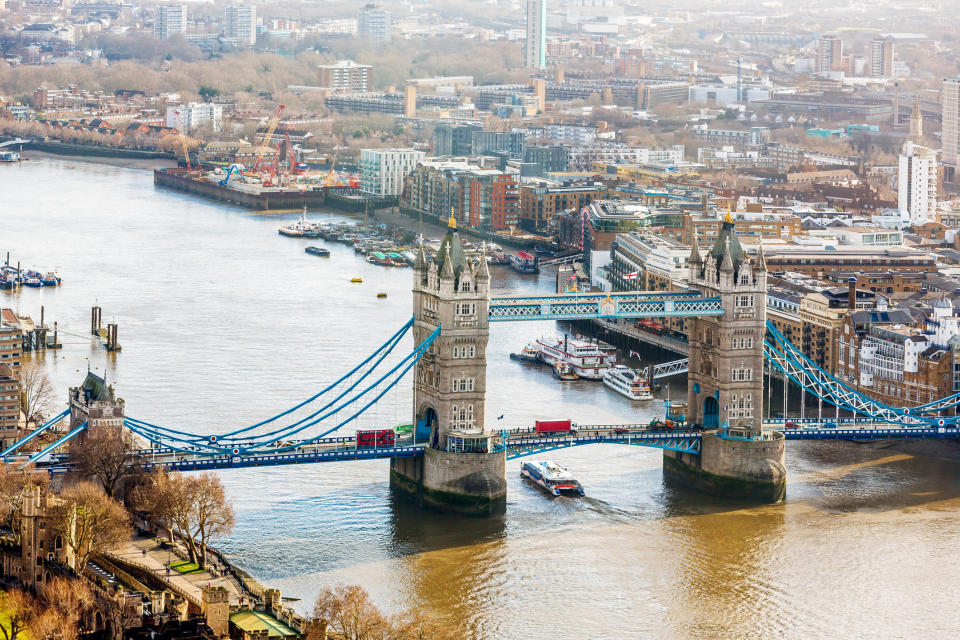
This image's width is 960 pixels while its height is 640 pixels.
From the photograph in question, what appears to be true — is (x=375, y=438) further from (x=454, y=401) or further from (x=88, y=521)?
(x=88, y=521)

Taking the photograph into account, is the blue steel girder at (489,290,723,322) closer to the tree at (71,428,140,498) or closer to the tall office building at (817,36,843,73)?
the tree at (71,428,140,498)

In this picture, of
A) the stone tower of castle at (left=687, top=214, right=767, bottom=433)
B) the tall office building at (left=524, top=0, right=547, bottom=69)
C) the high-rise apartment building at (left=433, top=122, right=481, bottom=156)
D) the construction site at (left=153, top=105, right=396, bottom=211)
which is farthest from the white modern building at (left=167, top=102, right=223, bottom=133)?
the stone tower of castle at (left=687, top=214, right=767, bottom=433)

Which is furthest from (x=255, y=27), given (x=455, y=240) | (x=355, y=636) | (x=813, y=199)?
(x=355, y=636)

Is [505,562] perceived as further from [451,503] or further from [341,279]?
[341,279]

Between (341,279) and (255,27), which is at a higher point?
(255,27)

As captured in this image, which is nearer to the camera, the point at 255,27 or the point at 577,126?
the point at 577,126

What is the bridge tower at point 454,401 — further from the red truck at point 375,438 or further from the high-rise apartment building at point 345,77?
the high-rise apartment building at point 345,77
